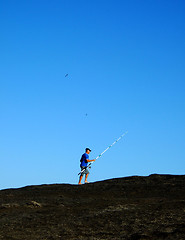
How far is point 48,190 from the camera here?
1831 centimetres

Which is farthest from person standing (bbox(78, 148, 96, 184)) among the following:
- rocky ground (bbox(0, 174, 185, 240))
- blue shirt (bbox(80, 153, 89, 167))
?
rocky ground (bbox(0, 174, 185, 240))

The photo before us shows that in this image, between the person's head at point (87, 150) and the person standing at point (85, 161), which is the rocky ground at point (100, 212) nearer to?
the person standing at point (85, 161)

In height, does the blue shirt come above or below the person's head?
below

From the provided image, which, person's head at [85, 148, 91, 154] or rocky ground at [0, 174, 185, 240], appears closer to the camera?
rocky ground at [0, 174, 185, 240]

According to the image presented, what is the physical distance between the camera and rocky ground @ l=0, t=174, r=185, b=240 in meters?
10.7

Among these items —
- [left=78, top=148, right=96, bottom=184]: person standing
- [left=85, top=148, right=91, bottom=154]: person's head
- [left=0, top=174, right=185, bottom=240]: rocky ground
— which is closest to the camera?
[left=0, top=174, right=185, bottom=240]: rocky ground

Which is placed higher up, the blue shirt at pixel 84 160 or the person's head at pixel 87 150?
the person's head at pixel 87 150

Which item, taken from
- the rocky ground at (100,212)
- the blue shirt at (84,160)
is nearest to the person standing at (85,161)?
the blue shirt at (84,160)

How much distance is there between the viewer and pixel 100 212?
12734mm

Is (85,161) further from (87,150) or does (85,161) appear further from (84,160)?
(87,150)

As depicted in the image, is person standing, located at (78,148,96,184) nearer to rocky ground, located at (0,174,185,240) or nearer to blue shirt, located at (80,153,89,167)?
blue shirt, located at (80,153,89,167)

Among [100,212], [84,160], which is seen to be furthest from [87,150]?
[100,212]

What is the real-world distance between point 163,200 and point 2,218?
17.9ft

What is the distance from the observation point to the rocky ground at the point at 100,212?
10.7m
